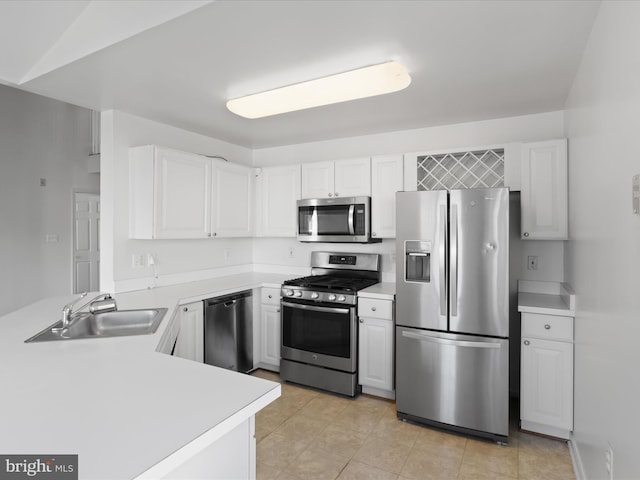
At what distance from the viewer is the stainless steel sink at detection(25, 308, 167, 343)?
6.75 ft

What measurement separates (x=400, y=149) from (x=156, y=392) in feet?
10.2

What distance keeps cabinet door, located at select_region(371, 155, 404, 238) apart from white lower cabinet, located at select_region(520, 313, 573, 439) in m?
1.32

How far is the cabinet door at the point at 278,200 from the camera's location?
3855 mm

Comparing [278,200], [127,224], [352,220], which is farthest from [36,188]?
[352,220]

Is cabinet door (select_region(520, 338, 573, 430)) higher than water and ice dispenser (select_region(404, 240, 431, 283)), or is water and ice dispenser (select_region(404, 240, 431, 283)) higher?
water and ice dispenser (select_region(404, 240, 431, 283))

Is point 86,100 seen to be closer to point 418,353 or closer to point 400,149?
point 400,149

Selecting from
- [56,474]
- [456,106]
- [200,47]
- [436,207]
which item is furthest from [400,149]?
[56,474]

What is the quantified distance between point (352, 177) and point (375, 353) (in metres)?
1.62

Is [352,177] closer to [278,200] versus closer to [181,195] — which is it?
[278,200]

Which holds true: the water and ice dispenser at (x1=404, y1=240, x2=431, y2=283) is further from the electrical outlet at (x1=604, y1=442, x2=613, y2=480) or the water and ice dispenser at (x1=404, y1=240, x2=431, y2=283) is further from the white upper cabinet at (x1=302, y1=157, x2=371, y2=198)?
the electrical outlet at (x1=604, y1=442, x2=613, y2=480)

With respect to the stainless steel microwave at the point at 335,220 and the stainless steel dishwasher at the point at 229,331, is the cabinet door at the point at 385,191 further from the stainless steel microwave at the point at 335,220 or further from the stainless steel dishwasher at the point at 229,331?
the stainless steel dishwasher at the point at 229,331

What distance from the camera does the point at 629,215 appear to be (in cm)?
125

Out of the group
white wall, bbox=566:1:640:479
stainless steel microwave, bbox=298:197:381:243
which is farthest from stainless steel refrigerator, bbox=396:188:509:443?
stainless steel microwave, bbox=298:197:381:243

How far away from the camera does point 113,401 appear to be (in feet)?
3.67
